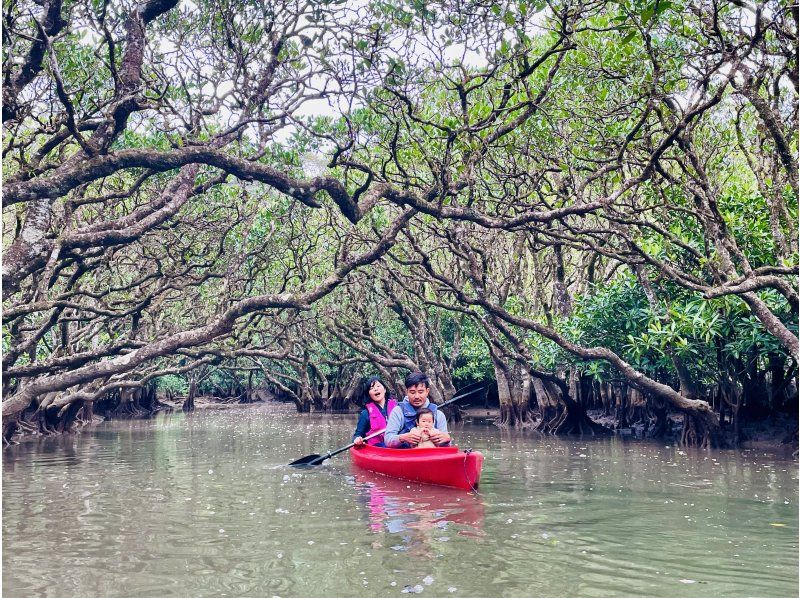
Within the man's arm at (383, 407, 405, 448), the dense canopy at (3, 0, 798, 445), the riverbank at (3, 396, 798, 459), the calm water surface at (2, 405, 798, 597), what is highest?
the dense canopy at (3, 0, 798, 445)

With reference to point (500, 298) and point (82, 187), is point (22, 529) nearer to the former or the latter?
point (82, 187)

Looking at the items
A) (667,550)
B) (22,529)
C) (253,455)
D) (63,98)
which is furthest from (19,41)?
(667,550)

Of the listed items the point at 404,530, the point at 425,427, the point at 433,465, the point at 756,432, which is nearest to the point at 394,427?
the point at 425,427

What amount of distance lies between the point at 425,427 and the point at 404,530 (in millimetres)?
3451

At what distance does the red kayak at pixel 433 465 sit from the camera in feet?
33.4

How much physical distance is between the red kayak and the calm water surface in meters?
0.21

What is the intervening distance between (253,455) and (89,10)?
9.38 metres

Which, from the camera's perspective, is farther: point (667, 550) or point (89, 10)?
point (89, 10)

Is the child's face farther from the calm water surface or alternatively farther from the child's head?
the calm water surface

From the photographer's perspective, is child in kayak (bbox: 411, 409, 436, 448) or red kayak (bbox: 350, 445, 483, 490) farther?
child in kayak (bbox: 411, 409, 436, 448)

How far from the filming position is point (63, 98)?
8.49 metres

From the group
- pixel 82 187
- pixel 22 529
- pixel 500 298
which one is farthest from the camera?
pixel 500 298

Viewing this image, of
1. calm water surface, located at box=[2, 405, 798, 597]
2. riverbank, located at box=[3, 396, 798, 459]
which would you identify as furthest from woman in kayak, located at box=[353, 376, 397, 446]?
riverbank, located at box=[3, 396, 798, 459]

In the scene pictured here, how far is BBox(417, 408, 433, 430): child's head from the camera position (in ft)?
36.8
